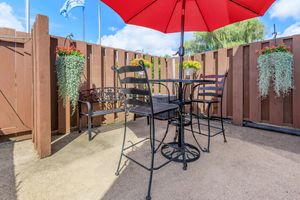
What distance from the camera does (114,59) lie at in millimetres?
3559

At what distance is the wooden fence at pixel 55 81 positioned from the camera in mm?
1918

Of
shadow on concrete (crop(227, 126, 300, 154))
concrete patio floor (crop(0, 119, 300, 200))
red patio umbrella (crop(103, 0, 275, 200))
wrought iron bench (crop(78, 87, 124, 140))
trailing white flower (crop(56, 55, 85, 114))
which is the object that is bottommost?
concrete patio floor (crop(0, 119, 300, 200))

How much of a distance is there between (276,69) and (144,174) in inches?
101

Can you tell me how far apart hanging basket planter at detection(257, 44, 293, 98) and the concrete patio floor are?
0.87 meters

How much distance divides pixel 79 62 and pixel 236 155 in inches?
98.5

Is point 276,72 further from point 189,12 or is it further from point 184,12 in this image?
point 184,12

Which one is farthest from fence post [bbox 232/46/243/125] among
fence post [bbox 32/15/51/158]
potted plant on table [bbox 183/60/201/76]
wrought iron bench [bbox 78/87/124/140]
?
fence post [bbox 32/15/51/158]

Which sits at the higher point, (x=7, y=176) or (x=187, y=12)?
(x=187, y=12)

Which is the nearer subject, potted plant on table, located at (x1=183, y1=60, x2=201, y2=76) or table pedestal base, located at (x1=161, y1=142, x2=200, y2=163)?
table pedestal base, located at (x1=161, y1=142, x2=200, y2=163)

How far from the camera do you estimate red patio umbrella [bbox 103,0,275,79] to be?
2.06 metres

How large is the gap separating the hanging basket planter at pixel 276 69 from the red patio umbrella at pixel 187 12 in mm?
811

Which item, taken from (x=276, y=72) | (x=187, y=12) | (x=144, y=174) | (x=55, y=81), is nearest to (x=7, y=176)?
(x=144, y=174)

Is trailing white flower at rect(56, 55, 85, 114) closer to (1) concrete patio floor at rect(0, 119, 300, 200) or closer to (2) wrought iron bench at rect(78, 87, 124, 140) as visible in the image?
(2) wrought iron bench at rect(78, 87, 124, 140)

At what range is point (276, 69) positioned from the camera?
2.62 metres
